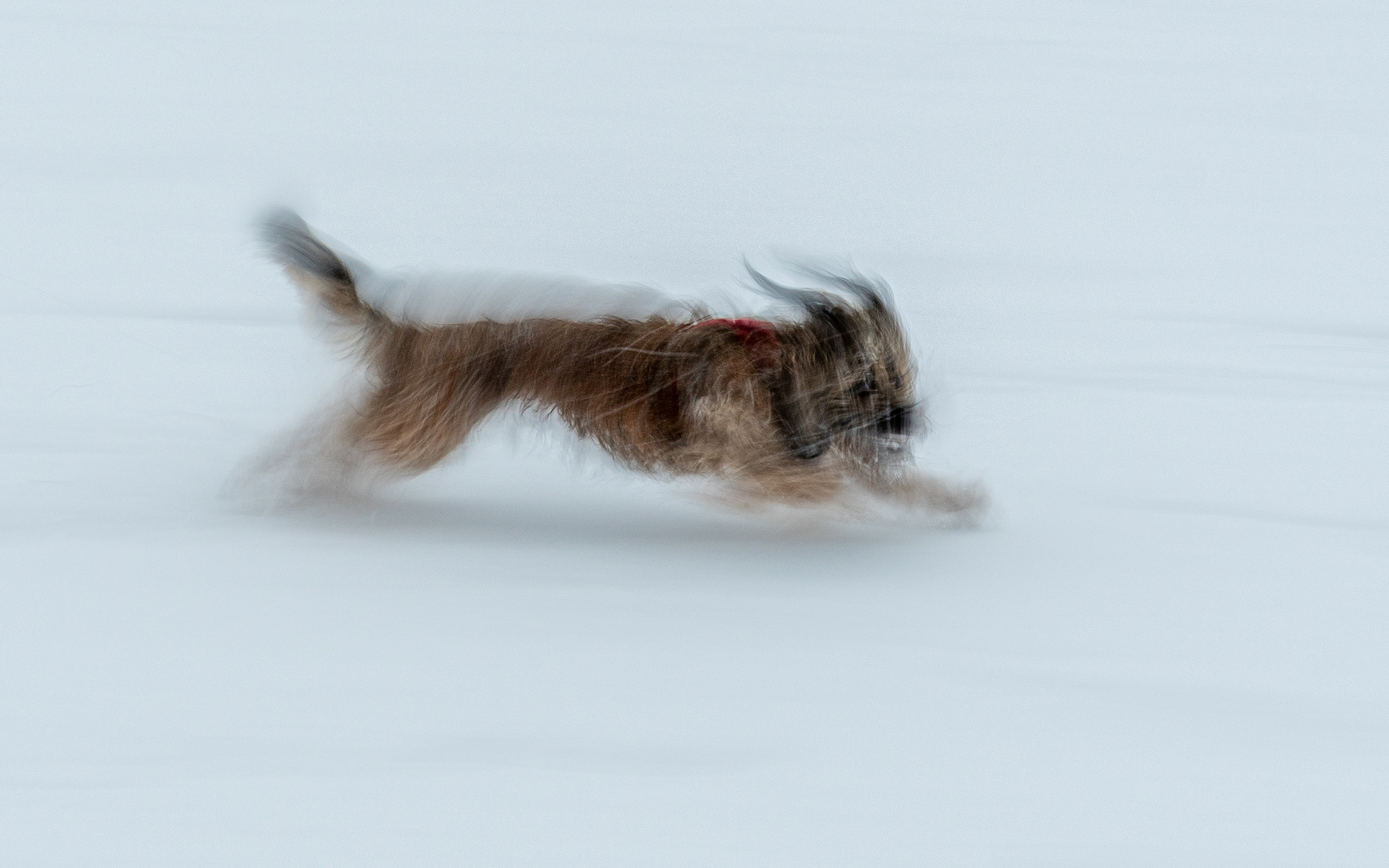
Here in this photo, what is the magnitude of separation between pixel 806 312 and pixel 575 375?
21.3 inches

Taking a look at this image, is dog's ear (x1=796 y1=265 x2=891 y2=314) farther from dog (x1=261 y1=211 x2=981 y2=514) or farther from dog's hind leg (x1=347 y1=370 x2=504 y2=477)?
dog's hind leg (x1=347 y1=370 x2=504 y2=477)

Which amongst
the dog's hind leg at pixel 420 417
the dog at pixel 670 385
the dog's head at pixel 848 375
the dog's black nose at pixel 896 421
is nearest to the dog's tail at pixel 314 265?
the dog at pixel 670 385

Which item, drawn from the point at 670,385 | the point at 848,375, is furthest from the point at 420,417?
the point at 848,375

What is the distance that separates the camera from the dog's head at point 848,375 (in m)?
2.90

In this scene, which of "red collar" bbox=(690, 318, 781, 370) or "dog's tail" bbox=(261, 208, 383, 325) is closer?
"red collar" bbox=(690, 318, 781, 370)

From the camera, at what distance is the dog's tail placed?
3.05m

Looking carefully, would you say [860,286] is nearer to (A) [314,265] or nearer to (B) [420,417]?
(B) [420,417]

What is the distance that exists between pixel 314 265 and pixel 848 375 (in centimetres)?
125

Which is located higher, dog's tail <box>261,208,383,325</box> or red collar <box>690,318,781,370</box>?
Answer: dog's tail <box>261,208,383,325</box>

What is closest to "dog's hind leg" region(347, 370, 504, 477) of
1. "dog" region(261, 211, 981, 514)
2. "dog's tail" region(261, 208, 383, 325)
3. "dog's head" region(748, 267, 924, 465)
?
"dog" region(261, 211, 981, 514)

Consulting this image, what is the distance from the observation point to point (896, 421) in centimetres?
300

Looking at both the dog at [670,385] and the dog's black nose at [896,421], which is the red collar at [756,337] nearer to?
the dog at [670,385]

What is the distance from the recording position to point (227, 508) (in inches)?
123

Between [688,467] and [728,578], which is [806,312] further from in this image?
[728,578]
